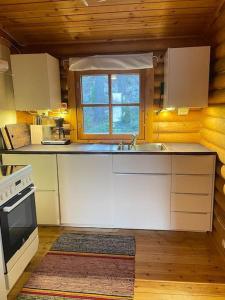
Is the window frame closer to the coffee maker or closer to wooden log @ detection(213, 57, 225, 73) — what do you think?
the coffee maker

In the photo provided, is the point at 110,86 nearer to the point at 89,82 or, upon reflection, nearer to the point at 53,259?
the point at 89,82

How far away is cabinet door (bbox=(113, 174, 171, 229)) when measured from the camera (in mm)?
2590

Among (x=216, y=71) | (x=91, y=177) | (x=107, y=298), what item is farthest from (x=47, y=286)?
(x=216, y=71)

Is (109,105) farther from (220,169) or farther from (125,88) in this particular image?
(220,169)

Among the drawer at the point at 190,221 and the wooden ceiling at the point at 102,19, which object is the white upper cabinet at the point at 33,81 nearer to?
the wooden ceiling at the point at 102,19

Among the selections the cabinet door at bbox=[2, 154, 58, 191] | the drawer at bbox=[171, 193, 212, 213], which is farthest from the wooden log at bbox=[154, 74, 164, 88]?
the cabinet door at bbox=[2, 154, 58, 191]

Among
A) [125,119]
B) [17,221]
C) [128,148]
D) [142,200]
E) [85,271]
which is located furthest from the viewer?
[125,119]

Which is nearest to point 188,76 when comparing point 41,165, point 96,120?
point 96,120

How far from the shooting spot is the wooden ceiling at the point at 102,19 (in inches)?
89.6

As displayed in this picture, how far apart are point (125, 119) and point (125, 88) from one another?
40 centimetres

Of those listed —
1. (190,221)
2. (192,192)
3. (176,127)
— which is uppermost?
(176,127)

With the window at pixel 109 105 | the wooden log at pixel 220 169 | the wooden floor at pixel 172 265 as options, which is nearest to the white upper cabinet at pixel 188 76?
the window at pixel 109 105

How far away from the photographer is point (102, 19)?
2488 millimetres

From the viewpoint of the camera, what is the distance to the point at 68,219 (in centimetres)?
278
